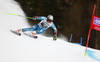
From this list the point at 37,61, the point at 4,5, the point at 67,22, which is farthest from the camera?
the point at 67,22

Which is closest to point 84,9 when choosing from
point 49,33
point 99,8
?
point 99,8

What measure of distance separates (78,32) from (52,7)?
8.66ft

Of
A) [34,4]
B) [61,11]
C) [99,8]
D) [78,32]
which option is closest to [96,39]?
[78,32]

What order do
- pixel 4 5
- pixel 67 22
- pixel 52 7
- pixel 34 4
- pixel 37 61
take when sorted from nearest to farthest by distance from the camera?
pixel 37 61
pixel 4 5
pixel 34 4
pixel 52 7
pixel 67 22

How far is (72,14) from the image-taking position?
817 centimetres

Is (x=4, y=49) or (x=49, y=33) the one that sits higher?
(x=49, y=33)

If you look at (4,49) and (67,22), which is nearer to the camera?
(4,49)

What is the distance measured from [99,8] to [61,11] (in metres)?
2.72

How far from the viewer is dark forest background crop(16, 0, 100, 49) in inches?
289

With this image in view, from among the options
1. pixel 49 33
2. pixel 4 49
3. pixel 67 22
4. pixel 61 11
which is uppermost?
pixel 61 11

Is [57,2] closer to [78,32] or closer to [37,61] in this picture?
[78,32]

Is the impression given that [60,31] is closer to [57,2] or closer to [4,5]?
[57,2]

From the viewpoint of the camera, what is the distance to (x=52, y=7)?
24.8ft

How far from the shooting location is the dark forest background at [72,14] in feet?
24.1
